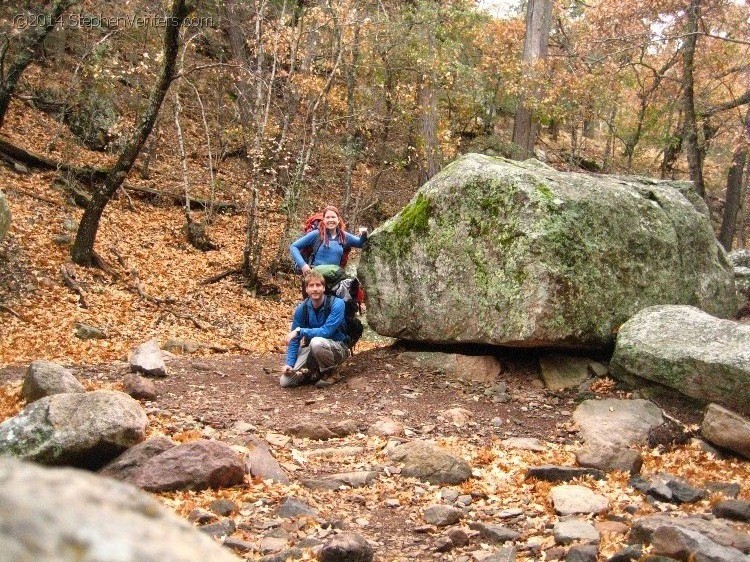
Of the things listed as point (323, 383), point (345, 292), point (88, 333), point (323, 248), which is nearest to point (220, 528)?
point (323, 383)

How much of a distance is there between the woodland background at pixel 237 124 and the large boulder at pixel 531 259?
11.1 ft

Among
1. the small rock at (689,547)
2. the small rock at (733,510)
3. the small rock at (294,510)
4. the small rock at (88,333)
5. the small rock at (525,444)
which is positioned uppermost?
the small rock at (689,547)

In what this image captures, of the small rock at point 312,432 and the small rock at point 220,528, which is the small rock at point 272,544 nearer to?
the small rock at point 220,528

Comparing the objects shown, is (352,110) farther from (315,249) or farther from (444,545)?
(444,545)

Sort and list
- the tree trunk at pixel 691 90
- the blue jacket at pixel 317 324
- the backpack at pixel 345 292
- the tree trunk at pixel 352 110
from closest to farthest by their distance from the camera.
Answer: the blue jacket at pixel 317 324
the backpack at pixel 345 292
the tree trunk at pixel 691 90
the tree trunk at pixel 352 110

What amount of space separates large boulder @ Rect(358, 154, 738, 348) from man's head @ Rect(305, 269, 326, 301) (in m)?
1.23

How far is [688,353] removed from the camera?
6.83m

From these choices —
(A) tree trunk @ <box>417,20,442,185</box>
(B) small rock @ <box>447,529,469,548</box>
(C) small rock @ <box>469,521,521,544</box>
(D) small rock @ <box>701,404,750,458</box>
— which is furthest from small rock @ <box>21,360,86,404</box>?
(A) tree trunk @ <box>417,20,442,185</box>

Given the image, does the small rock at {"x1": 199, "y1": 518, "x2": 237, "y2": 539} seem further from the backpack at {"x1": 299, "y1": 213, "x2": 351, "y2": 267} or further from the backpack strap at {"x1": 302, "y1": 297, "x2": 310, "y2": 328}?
the backpack at {"x1": 299, "y1": 213, "x2": 351, "y2": 267}

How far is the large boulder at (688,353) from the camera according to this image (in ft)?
21.2

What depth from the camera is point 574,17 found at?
24984mm

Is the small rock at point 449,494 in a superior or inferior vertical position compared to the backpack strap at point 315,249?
inferior

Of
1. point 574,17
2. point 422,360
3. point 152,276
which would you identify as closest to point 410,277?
point 422,360

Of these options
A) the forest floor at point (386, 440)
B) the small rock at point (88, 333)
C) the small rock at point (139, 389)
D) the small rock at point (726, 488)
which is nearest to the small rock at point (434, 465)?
the forest floor at point (386, 440)
